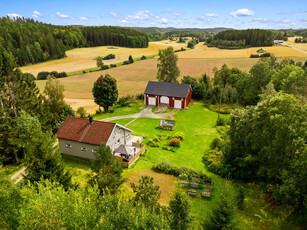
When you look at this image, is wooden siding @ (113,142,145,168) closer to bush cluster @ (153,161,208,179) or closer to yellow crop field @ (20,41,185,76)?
bush cluster @ (153,161,208,179)

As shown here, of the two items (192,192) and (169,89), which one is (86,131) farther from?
(169,89)

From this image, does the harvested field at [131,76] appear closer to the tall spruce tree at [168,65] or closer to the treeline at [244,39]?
→ the tall spruce tree at [168,65]

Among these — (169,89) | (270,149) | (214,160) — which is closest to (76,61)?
(169,89)

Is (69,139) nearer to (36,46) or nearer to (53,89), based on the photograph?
(53,89)

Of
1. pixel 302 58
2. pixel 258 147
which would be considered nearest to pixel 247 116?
pixel 258 147

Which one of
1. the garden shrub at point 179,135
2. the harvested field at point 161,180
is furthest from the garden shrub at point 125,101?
the harvested field at point 161,180
